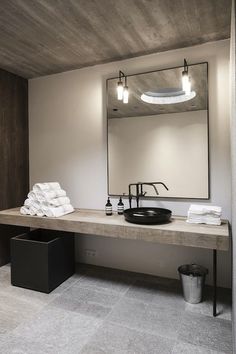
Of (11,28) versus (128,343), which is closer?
(128,343)

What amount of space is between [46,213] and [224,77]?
94.9 inches

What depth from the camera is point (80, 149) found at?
3.34 meters

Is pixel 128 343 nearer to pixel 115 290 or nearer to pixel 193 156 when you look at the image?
pixel 115 290

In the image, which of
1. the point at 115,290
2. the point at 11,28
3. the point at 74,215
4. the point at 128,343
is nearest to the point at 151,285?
the point at 115,290

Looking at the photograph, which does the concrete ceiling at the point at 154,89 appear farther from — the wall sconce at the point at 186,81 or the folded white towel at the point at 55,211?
the folded white towel at the point at 55,211

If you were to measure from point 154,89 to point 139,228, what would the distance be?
161 centimetres

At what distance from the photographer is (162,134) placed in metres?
2.88

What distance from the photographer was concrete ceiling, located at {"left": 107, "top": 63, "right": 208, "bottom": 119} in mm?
2668

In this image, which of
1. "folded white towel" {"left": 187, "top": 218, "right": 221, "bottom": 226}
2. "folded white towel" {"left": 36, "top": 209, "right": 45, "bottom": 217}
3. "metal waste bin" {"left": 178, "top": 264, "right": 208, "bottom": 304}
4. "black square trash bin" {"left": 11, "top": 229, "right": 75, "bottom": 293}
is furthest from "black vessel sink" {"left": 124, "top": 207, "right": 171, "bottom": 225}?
"folded white towel" {"left": 36, "top": 209, "right": 45, "bottom": 217}

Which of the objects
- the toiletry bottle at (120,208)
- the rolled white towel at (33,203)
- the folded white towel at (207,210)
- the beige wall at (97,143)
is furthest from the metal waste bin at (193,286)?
the rolled white towel at (33,203)

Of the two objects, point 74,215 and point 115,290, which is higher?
point 74,215

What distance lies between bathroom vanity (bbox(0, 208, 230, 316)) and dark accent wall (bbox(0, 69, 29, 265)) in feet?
1.38

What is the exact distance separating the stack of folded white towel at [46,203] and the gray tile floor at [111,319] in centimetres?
83

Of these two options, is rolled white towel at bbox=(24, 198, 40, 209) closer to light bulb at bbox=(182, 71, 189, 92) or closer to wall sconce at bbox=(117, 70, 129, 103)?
wall sconce at bbox=(117, 70, 129, 103)
